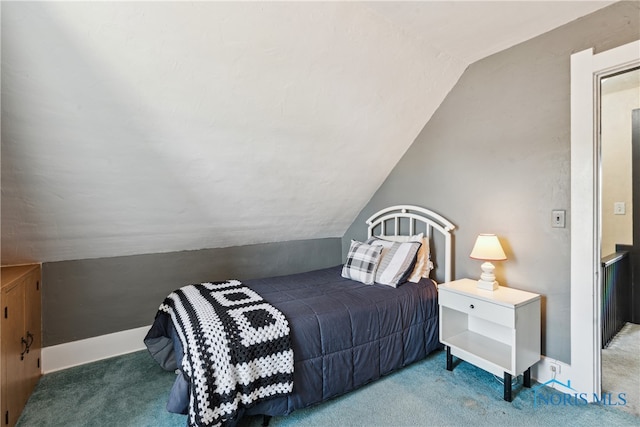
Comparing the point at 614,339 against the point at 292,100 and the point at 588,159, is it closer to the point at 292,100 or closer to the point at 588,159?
the point at 588,159

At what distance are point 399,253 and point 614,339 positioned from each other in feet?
6.92

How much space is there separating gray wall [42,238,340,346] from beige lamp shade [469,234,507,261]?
7.04 feet

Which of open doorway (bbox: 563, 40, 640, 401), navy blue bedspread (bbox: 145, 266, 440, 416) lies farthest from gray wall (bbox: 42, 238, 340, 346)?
open doorway (bbox: 563, 40, 640, 401)

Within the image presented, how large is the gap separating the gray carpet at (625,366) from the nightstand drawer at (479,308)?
0.84 metres

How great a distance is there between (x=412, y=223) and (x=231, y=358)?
2116mm

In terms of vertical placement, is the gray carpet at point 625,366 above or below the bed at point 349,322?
below

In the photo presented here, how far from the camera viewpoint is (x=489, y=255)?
2.17 m

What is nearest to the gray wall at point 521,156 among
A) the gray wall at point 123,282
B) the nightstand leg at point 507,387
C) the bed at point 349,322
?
the bed at point 349,322

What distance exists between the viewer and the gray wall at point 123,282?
8.18 ft

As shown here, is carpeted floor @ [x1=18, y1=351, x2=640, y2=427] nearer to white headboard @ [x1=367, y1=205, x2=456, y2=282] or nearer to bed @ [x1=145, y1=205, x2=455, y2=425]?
bed @ [x1=145, y1=205, x2=455, y2=425]

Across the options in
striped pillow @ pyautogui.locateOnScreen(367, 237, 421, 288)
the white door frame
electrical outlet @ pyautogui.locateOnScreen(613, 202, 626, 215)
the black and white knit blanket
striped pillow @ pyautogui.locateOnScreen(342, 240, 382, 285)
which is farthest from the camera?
electrical outlet @ pyautogui.locateOnScreen(613, 202, 626, 215)

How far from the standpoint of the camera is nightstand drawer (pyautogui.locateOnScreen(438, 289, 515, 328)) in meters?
1.94

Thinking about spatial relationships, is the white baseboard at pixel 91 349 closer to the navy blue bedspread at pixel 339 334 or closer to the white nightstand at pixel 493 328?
the navy blue bedspread at pixel 339 334

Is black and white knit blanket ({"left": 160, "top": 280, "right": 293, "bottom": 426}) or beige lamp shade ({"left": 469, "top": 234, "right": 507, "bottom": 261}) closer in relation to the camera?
black and white knit blanket ({"left": 160, "top": 280, "right": 293, "bottom": 426})
